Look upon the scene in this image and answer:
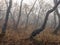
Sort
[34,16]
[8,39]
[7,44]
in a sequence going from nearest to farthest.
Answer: [7,44] → [8,39] → [34,16]

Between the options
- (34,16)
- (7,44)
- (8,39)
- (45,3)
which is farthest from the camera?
(34,16)

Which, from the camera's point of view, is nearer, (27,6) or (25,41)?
(25,41)

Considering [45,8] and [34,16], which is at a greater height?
[45,8]

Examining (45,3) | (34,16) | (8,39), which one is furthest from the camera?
(34,16)

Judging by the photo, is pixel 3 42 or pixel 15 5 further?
pixel 15 5

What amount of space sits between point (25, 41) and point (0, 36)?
7.57 ft

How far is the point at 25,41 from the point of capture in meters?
14.9

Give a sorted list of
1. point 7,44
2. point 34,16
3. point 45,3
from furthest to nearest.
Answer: point 34,16
point 45,3
point 7,44

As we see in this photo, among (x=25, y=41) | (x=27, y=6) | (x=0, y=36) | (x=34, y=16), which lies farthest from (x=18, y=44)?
(x=34, y=16)

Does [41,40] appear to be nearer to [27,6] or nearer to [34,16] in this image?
[27,6]

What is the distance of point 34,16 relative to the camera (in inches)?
1864

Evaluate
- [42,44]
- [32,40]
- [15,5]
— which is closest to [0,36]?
[32,40]

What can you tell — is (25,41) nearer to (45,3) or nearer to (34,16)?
(45,3)

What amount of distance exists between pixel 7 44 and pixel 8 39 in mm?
1213
